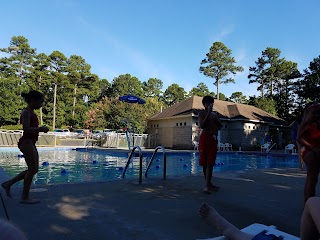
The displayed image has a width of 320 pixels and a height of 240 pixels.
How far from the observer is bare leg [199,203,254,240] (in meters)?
2.06

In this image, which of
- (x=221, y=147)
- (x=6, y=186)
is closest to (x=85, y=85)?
(x=221, y=147)

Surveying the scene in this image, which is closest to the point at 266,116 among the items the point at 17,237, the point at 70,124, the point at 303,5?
the point at 303,5

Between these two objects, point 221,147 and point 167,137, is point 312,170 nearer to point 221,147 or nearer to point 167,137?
point 221,147

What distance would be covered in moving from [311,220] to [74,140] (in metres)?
23.8

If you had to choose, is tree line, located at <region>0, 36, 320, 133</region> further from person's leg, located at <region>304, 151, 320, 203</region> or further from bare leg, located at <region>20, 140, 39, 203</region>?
person's leg, located at <region>304, 151, 320, 203</region>

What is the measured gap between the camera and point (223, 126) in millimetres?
26156

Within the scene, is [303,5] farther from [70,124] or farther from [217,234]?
[70,124]

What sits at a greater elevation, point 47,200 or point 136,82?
point 136,82

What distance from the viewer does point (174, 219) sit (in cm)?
310

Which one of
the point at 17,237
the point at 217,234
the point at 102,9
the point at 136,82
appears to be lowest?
the point at 217,234

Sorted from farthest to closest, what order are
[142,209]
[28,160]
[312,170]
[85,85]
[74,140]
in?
[85,85]
[74,140]
[28,160]
[142,209]
[312,170]

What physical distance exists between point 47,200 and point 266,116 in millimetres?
28253

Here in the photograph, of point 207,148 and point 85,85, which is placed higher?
point 85,85

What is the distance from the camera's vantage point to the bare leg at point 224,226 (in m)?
2.06
